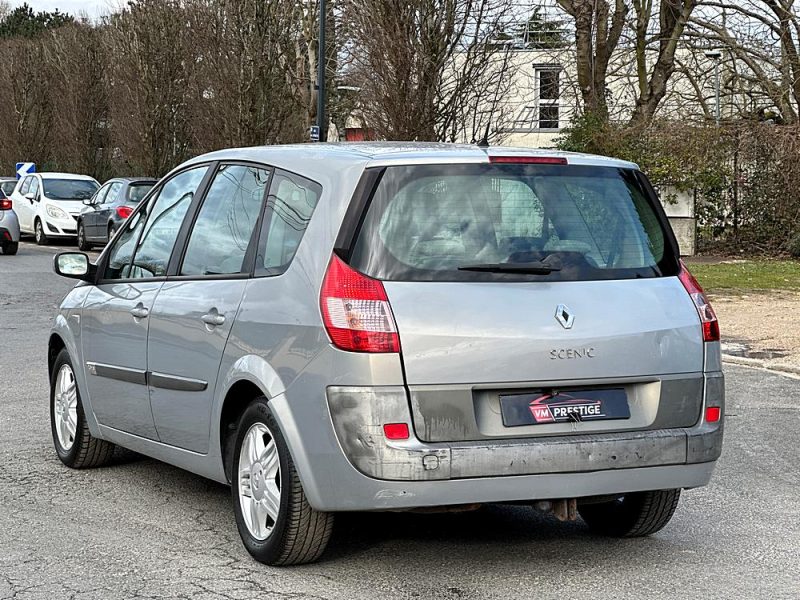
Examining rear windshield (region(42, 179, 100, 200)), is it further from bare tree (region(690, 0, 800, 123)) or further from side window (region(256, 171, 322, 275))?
side window (region(256, 171, 322, 275))

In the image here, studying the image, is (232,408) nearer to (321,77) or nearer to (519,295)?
(519,295)

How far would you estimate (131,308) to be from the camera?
654 cm

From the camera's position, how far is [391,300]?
16.2 feet

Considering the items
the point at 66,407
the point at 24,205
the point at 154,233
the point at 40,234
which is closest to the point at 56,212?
the point at 40,234

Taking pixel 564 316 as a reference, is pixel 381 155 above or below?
above

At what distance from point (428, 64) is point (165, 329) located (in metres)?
17.4

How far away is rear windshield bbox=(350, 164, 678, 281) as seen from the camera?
5.07 meters

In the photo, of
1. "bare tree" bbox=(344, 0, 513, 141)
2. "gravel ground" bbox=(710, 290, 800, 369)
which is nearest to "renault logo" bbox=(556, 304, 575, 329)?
"gravel ground" bbox=(710, 290, 800, 369)

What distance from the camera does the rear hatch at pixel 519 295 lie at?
4926mm

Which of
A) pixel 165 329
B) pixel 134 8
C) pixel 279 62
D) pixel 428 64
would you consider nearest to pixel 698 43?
pixel 428 64

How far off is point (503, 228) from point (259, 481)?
1399 millimetres

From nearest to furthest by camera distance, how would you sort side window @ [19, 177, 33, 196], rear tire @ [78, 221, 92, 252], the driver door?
rear tire @ [78, 221, 92, 252], the driver door, side window @ [19, 177, 33, 196]

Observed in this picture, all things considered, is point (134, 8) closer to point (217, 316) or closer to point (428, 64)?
point (428, 64)

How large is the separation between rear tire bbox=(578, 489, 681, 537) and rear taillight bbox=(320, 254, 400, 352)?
4.73 ft
